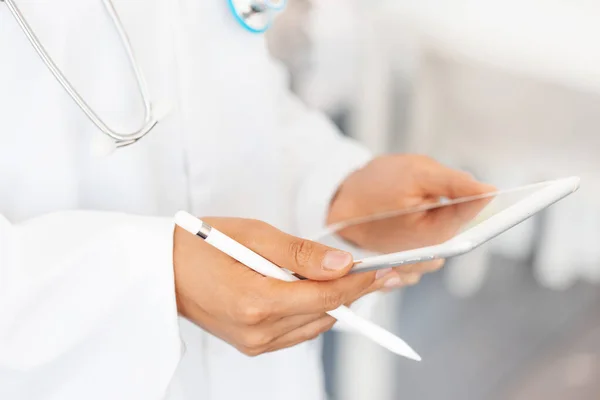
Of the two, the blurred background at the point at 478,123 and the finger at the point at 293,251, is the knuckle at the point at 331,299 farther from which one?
the blurred background at the point at 478,123

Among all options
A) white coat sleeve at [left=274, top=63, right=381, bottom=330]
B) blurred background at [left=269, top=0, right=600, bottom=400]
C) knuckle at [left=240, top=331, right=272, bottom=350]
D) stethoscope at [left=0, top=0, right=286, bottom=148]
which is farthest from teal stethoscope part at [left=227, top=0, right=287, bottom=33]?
blurred background at [left=269, top=0, right=600, bottom=400]

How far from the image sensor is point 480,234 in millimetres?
480

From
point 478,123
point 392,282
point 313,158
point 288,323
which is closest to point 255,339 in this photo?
point 288,323

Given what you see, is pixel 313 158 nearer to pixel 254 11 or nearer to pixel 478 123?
pixel 254 11

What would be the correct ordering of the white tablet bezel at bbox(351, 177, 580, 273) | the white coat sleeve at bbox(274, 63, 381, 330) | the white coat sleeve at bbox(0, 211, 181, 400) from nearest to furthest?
the white tablet bezel at bbox(351, 177, 580, 273) → the white coat sleeve at bbox(0, 211, 181, 400) → the white coat sleeve at bbox(274, 63, 381, 330)

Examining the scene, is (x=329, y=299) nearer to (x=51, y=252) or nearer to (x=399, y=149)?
(x=51, y=252)

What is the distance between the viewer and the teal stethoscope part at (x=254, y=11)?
0.67m

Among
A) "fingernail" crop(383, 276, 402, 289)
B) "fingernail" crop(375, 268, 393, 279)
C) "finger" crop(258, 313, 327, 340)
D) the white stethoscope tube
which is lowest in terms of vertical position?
"finger" crop(258, 313, 327, 340)

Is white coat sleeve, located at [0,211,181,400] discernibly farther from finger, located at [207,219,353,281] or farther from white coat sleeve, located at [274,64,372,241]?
white coat sleeve, located at [274,64,372,241]

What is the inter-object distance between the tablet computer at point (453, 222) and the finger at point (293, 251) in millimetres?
16

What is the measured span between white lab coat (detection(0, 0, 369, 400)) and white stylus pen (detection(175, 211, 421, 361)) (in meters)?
0.08

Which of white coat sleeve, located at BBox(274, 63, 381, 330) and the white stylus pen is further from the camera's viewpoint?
white coat sleeve, located at BBox(274, 63, 381, 330)

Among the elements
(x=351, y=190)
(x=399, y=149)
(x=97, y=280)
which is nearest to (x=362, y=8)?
(x=399, y=149)

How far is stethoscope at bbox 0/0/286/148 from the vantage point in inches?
20.6
